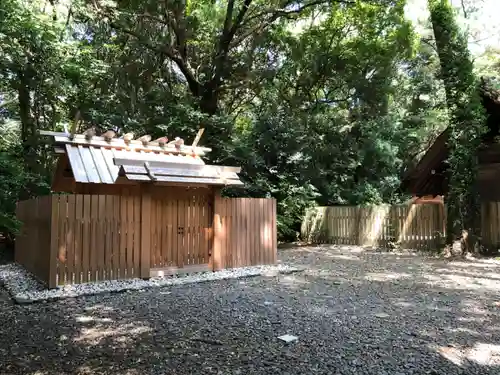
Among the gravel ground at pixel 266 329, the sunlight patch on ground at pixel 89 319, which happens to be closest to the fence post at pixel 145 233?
the gravel ground at pixel 266 329

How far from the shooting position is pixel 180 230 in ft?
28.4

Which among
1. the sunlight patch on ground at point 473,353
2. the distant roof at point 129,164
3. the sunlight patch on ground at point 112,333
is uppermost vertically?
the distant roof at point 129,164

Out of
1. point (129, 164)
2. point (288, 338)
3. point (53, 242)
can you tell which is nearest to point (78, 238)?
point (53, 242)

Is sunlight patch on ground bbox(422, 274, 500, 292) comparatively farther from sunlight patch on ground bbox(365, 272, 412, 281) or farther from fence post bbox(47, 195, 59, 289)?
fence post bbox(47, 195, 59, 289)

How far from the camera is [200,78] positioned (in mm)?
16750

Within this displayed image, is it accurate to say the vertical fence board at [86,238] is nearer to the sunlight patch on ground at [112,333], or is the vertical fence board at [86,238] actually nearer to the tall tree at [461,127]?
the sunlight patch on ground at [112,333]

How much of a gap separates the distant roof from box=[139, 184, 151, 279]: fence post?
1.67 ft

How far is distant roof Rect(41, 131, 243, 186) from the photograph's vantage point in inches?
309

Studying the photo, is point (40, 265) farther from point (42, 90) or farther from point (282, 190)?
point (282, 190)

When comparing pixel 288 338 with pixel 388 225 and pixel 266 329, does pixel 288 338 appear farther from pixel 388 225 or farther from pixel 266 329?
pixel 388 225

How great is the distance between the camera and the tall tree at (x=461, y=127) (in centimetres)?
1162

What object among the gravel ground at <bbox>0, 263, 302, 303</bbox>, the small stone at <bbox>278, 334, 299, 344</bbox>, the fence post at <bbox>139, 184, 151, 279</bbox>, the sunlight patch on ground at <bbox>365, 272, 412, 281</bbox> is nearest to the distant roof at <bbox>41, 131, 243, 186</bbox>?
the fence post at <bbox>139, 184, 151, 279</bbox>

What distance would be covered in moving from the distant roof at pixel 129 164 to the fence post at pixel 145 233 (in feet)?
1.67

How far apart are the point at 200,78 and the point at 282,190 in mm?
5763
